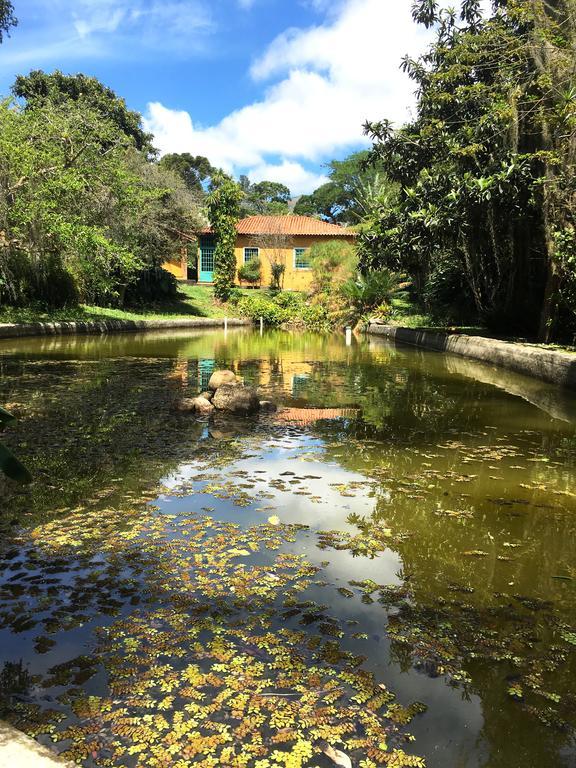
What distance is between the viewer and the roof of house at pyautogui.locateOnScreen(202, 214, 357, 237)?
130 feet

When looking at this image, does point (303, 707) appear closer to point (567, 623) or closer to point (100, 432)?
point (567, 623)

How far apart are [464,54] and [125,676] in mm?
17542

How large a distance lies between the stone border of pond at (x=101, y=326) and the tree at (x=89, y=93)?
1914 centimetres

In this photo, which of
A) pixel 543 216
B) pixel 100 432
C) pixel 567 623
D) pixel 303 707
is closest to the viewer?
pixel 303 707

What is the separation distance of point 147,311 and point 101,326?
7.31 metres

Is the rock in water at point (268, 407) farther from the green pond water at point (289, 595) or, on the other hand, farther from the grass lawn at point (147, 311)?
the grass lawn at point (147, 311)

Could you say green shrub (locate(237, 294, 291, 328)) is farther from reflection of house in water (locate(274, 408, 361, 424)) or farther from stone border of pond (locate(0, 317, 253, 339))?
reflection of house in water (locate(274, 408, 361, 424))

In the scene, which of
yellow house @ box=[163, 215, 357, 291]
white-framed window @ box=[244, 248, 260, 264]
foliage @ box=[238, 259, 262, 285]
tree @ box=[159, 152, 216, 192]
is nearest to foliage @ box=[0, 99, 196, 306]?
foliage @ box=[238, 259, 262, 285]

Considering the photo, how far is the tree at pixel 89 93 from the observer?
139ft

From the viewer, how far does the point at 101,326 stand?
23922mm

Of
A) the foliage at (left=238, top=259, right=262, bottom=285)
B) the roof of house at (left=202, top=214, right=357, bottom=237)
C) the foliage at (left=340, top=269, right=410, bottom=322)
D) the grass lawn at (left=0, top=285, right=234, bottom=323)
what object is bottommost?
the grass lawn at (left=0, top=285, right=234, bottom=323)

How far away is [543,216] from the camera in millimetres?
14391

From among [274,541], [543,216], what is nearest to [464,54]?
[543,216]

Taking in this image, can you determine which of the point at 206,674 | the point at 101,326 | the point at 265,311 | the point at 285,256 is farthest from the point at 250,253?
the point at 206,674
